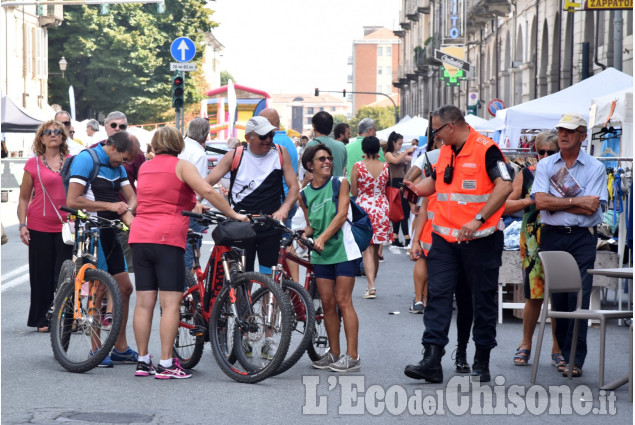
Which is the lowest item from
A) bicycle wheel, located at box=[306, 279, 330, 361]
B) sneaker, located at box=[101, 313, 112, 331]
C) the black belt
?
bicycle wheel, located at box=[306, 279, 330, 361]

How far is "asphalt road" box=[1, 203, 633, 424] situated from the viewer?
22.3 feet

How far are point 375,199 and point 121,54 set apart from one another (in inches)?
1903

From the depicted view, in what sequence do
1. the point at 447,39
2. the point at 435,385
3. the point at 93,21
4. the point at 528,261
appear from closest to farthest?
the point at 435,385, the point at 528,261, the point at 447,39, the point at 93,21

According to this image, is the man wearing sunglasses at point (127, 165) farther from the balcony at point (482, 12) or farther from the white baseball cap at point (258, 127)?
the balcony at point (482, 12)

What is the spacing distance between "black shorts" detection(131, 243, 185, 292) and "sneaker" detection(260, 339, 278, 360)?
692 millimetres

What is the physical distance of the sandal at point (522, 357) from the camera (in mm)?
8852

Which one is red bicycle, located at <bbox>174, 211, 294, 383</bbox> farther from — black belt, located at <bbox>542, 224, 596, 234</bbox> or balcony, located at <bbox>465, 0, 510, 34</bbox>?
balcony, located at <bbox>465, 0, 510, 34</bbox>

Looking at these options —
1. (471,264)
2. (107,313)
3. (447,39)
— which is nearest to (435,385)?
(471,264)

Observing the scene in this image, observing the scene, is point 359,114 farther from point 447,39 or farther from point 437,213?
point 437,213

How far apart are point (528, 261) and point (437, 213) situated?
123cm

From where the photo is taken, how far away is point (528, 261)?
29.5ft

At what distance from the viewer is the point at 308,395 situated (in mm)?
7402

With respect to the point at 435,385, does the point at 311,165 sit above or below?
above

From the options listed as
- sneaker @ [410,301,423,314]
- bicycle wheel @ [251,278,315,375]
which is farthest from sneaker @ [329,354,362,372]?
sneaker @ [410,301,423,314]
